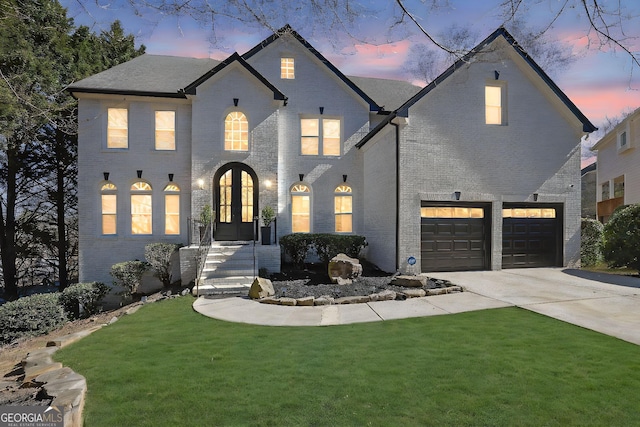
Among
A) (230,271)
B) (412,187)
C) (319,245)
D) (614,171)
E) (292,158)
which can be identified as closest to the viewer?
(230,271)

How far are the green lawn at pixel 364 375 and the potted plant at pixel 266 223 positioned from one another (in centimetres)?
615

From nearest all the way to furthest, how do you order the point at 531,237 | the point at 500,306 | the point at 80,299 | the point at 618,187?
the point at 500,306, the point at 80,299, the point at 531,237, the point at 618,187

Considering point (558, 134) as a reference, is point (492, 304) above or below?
below

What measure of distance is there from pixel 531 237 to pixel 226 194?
11.6m

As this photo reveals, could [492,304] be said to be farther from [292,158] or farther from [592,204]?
[592,204]

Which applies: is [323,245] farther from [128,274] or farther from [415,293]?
[128,274]

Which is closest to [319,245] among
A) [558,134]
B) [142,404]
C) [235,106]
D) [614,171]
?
[235,106]

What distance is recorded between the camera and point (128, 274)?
35.1 ft

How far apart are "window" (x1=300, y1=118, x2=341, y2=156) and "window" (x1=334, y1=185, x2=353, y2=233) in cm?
163

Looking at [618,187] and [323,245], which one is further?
[618,187]

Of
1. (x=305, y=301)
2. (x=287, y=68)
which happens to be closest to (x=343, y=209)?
(x=287, y=68)

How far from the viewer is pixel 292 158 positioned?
13.3 m

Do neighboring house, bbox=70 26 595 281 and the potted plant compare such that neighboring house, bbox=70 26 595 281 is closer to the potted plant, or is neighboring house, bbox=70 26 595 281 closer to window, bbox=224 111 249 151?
window, bbox=224 111 249 151

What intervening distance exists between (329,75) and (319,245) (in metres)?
7.41
